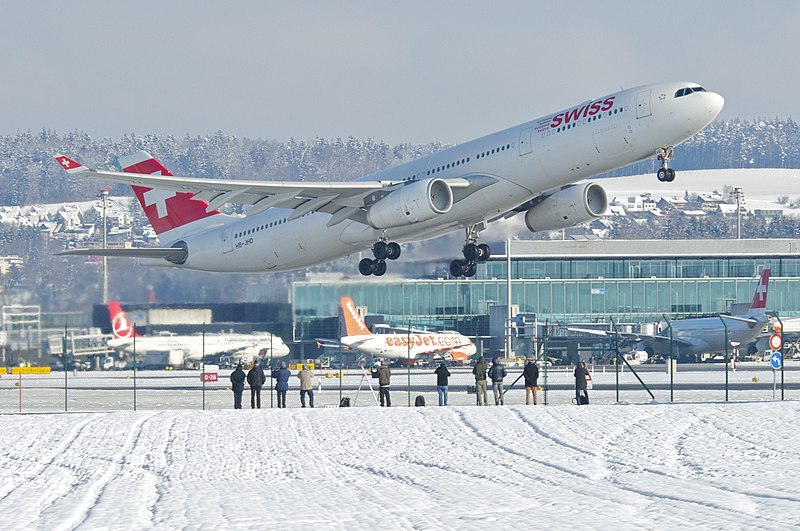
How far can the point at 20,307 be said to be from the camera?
52.1 meters

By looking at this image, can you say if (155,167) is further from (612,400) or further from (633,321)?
(633,321)

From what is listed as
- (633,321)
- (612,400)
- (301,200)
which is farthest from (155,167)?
(633,321)

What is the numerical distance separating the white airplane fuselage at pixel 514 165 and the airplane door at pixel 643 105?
0.03 m

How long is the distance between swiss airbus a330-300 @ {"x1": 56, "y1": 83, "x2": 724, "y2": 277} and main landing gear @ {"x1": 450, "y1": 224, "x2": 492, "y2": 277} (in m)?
0.05

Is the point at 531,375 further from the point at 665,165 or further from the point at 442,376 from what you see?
the point at 665,165

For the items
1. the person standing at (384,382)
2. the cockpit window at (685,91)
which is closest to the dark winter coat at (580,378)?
the person standing at (384,382)

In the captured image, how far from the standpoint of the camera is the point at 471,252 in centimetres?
4594

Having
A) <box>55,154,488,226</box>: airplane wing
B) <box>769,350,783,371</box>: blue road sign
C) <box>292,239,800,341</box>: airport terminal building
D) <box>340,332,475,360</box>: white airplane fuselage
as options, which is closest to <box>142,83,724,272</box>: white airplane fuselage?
<box>55,154,488,226</box>: airplane wing

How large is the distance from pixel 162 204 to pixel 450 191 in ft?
58.5

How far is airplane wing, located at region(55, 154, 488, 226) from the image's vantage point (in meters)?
40.4

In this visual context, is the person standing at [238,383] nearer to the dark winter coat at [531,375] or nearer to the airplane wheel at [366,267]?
the dark winter coat at [531,375]

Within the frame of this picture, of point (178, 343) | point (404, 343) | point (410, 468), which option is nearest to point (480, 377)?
point (410, 468)

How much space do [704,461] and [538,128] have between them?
58.1 feet

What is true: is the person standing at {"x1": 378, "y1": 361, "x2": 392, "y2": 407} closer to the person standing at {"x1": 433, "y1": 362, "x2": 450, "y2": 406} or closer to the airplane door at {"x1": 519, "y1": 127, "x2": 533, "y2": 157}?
the person standing at {"x1": 433, "y1": 362, "x2": 450, "y2": 406}
